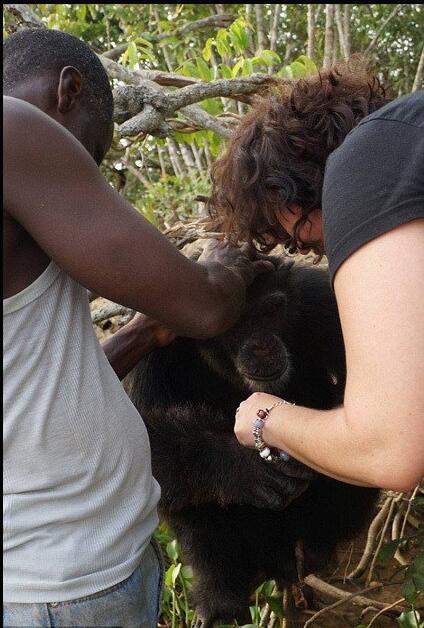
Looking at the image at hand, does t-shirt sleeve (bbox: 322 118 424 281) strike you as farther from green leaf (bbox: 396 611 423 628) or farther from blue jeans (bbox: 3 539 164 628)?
green leaf (bbox: 396 611 423 628)

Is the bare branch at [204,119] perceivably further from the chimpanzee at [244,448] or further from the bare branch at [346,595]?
the bare branch at [346,595]

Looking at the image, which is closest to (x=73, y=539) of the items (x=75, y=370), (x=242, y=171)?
(x=75, y=370)

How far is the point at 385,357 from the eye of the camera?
1615 millimetres

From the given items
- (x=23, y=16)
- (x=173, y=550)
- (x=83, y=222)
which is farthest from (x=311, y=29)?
(x=83, y=222)

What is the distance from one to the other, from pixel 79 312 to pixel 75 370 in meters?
0.15

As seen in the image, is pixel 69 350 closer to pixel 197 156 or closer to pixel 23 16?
pixel 23 16

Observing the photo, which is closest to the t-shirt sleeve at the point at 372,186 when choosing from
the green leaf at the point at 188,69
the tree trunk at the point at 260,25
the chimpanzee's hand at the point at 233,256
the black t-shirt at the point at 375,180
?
the black t-shirt at the point at 375,180

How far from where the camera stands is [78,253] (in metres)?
1.67

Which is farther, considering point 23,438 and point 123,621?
point 123,621

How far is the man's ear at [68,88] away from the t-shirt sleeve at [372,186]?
67cm

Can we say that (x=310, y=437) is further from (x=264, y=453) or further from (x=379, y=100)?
(x=379, y=100)

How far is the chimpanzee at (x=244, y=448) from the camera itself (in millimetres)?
3502

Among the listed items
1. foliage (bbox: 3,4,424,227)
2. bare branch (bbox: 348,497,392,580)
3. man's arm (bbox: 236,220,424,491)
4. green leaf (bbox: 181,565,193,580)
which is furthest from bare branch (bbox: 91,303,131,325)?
man's arm (bbox: 236,220,424,491)

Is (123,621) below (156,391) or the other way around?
the other way around
